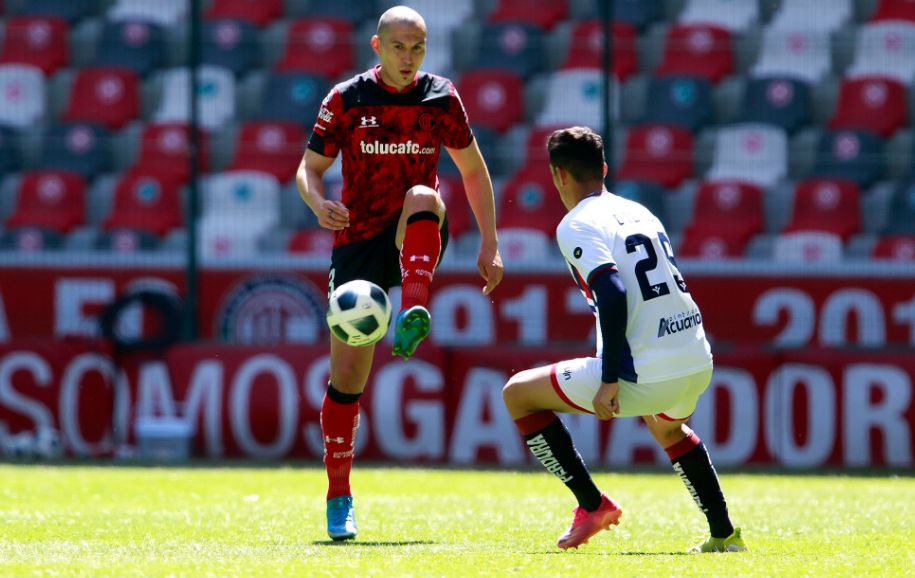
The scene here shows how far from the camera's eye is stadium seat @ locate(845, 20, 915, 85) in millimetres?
14295

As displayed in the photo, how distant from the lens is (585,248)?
5.55 meters

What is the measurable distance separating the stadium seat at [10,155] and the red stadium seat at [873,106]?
7698 millimetres

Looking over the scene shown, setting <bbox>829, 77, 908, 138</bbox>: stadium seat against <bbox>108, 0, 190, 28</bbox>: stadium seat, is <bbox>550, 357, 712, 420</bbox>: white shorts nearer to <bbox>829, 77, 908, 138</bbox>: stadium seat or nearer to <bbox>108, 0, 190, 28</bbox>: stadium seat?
<bbox>829, 77, 908, 138</bbox>: stadium seat

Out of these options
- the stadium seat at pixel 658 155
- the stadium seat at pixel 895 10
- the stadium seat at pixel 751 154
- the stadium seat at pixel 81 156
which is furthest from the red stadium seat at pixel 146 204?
the stadium seat at pixel 895 10

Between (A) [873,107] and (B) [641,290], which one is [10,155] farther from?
(B) [641,290]

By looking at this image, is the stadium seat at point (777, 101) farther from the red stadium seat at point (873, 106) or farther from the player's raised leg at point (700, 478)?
the player's raised leg at point (700, 478)

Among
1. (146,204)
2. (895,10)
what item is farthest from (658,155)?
(146,204)

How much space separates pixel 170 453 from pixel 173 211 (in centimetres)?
311

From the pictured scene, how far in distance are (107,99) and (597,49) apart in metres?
4.93

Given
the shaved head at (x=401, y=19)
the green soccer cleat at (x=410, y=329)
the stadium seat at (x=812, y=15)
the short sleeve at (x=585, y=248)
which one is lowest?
the green soccer cleat at (x=410, y=329)

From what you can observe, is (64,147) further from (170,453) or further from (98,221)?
(170,453)

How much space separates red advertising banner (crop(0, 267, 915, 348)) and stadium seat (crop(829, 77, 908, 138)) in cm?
285

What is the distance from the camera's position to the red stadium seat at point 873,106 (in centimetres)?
1503

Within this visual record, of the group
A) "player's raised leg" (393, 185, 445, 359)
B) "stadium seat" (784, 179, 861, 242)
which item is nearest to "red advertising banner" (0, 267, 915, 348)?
"stadium seat" (784, 179, 861, 242)
